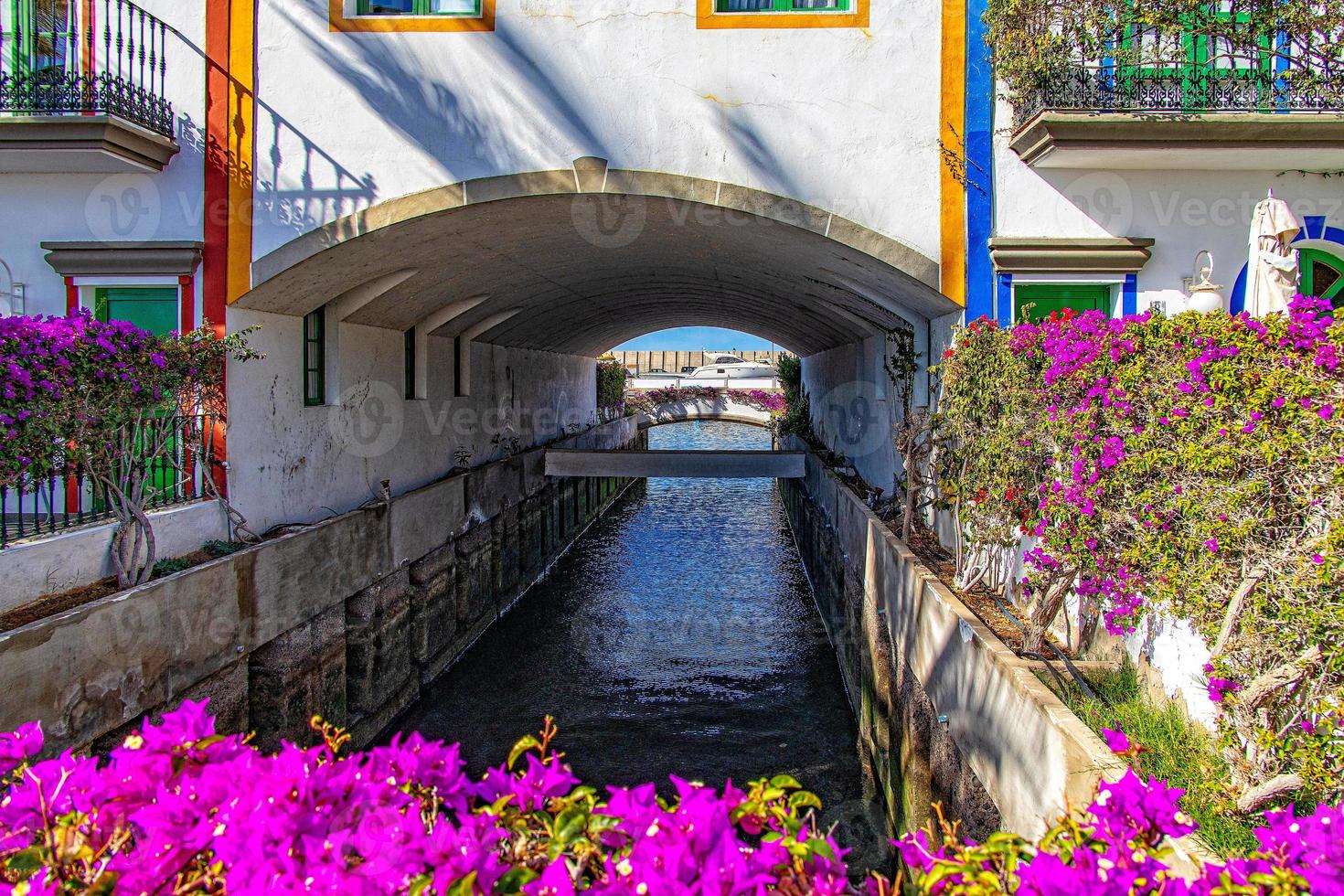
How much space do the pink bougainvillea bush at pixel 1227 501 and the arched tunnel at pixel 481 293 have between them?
11.5 ft

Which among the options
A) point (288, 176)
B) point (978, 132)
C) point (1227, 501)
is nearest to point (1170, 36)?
point (978, 132)

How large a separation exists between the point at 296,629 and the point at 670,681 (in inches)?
200

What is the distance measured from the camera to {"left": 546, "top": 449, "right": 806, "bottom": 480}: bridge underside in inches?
656

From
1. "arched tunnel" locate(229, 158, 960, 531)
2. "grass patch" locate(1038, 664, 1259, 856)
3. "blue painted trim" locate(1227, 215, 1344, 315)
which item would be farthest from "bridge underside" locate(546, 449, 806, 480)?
"grass patch" locate(1038, 664, 1259, 856)

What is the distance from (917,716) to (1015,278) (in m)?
4.01

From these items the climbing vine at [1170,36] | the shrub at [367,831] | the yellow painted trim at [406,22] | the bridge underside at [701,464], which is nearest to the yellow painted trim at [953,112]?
the climbing vine at [1170,36]

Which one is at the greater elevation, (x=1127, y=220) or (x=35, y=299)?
(x=1127, y=220)

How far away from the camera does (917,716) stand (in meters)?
7.08

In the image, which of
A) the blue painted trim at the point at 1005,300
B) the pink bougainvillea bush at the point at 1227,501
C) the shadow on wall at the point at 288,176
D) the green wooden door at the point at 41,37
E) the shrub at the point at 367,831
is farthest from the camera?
the shadow on wall at the point at 288,176

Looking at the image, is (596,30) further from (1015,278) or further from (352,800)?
(352,800)

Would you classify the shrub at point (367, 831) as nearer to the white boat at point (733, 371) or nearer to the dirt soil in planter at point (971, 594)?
the dirt soil in planter at point (971, 594)

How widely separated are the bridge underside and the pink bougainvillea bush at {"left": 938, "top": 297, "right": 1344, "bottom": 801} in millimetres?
10744

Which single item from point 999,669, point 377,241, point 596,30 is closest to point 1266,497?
point 999,669

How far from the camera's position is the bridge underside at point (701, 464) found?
16672mm
